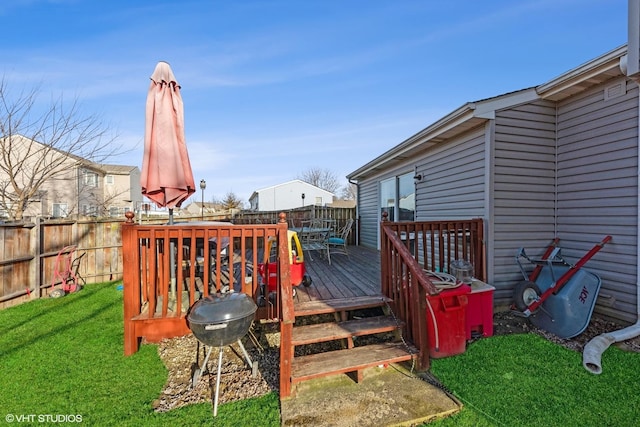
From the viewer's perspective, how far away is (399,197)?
7094mm

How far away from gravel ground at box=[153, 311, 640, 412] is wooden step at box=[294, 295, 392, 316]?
50cm

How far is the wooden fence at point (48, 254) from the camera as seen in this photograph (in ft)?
15.0

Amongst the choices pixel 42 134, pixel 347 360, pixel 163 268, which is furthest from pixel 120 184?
pixel 347 360

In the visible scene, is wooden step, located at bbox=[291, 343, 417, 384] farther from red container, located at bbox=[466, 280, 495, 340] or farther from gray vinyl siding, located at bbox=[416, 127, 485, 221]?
gray vinyl siding, located at bbox=[416, 127, 485, 221]

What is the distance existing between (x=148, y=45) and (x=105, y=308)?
5.62 meters

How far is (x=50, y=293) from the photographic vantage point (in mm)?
5094

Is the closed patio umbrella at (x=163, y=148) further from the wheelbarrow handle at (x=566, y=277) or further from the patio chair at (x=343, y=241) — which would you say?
the wheelbarrow handle at (x=566, y=277)

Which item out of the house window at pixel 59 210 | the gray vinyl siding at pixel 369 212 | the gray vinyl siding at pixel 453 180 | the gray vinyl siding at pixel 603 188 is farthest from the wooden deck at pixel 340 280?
the house window at pixel 59 210

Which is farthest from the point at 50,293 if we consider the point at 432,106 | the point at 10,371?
the point at 432,106

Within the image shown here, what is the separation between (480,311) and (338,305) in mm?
1671

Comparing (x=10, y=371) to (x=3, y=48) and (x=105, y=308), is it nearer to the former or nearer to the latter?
(x=105, y=308)

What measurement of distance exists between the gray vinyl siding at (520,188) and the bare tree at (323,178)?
34166mm

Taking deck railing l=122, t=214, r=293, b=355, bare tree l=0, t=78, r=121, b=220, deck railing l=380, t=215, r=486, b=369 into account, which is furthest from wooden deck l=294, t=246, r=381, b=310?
bare tree l=0, t=78, r=121, b=220

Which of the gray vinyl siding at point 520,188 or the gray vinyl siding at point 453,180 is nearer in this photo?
the gray vinyl siding at point 520,188
